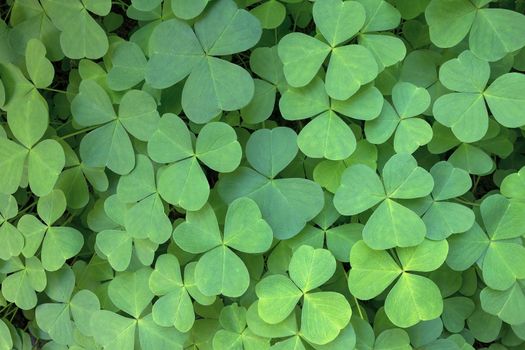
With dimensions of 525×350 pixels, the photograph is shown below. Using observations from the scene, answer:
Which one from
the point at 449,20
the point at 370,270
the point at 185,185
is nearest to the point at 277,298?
the point at 370,270

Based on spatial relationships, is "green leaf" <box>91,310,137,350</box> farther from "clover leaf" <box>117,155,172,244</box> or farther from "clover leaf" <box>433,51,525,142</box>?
"clover leaf" <box>433,51,525,142</box>

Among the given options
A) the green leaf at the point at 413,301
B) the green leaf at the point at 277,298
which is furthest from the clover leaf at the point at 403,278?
the green leaf at the point at 277,298

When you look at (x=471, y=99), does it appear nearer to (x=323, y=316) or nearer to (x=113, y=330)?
(x=323, y=316)

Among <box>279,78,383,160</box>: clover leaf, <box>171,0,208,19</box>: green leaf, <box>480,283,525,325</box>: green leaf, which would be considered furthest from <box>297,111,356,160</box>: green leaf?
<box>480,283,525,325</box>: green leaf

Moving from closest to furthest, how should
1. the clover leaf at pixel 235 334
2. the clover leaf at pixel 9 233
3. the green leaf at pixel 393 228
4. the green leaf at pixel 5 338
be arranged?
1. the green leaf at pixel 393 228
2. the clover leaf at pixel 235 334
3. the clover leaf at pixel 9 233
4. the green leaf at pixel 5 338

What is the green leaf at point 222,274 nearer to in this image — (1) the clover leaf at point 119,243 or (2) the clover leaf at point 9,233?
(1) the clover leaf at point 119,243
